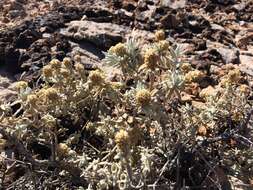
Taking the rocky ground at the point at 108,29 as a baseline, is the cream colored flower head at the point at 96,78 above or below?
above

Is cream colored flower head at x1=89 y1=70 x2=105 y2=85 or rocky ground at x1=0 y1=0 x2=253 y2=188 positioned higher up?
cream colored flower head at x1=89 y1=70 x2=105 y2=85

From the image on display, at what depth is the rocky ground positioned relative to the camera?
17.5 ft

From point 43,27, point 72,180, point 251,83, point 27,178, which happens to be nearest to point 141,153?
point 72,180

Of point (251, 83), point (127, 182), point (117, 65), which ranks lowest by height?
point (251, 83)

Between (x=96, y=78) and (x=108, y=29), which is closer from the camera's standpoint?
(x=96, y=78)

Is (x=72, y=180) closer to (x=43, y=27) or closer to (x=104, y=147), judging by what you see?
(x=104, y=147)

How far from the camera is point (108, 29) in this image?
600 cm

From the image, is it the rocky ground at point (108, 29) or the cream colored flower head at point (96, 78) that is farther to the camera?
the rocky ground at point (108, 29)

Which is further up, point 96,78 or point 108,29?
point 96,78

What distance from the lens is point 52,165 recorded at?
340 cm

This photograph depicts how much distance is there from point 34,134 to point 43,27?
2531mm

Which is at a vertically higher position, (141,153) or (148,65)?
(148,65)

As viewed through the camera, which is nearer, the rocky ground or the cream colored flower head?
the cream colored flower head

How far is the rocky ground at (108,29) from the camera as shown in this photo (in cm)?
534
